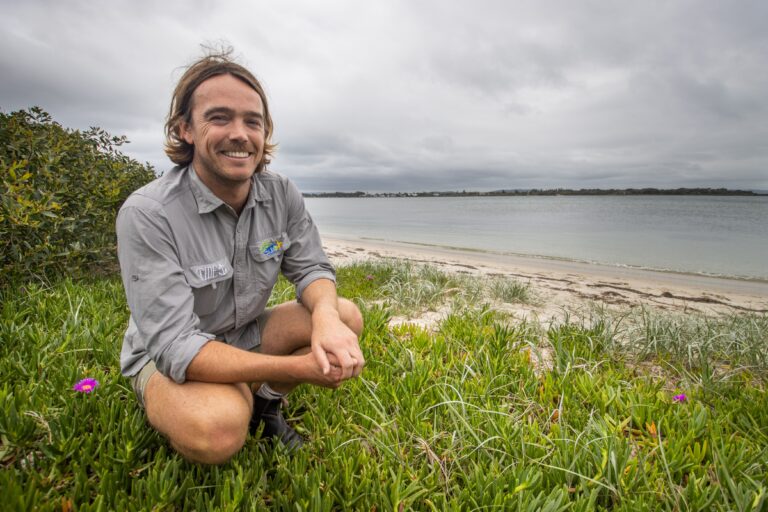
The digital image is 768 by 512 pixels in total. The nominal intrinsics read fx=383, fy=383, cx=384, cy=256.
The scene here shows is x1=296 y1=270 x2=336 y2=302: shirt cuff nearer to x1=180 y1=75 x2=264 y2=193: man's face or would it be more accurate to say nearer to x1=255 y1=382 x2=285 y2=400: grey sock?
x1=255 y1=382 x2=285 y2=400: grey sock

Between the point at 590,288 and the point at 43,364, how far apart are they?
8401 millimetres

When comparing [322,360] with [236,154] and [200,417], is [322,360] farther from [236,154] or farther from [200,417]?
[236,154]

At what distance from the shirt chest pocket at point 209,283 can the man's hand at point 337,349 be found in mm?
593

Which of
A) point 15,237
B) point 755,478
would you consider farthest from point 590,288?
point 15,237

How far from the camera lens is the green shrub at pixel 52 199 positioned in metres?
3.81

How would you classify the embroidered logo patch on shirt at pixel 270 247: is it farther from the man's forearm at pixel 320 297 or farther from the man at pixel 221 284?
the man's forearm at pixel 320 297

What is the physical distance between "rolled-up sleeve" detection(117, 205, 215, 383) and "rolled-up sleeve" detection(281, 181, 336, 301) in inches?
33.0

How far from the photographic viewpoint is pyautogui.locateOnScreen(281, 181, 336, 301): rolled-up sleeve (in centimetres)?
261

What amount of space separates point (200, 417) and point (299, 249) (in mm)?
1225

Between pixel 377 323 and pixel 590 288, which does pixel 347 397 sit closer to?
pixel 377 323

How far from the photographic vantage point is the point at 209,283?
2.08 metres

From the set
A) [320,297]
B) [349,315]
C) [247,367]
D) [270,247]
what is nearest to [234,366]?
[247,367]

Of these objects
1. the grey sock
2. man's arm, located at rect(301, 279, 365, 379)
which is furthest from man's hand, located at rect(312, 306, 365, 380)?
the grey sock

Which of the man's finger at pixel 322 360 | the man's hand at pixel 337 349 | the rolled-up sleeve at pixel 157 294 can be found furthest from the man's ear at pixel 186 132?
the man's finger at pixel 322 360
